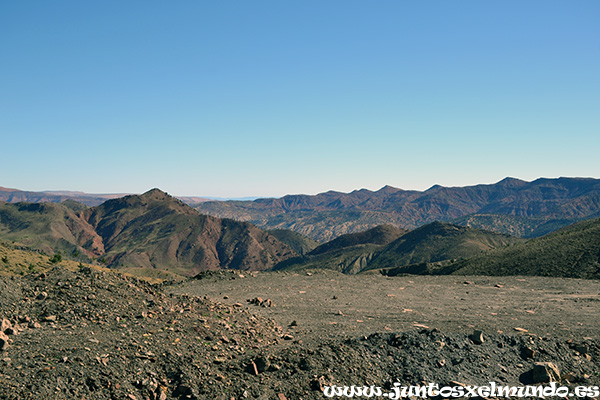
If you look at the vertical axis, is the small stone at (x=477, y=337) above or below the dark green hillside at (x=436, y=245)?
above

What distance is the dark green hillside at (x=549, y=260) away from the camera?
35.5m

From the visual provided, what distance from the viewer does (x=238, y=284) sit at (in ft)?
90.4

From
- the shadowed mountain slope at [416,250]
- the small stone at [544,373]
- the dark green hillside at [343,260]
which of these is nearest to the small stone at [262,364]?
the small stone at [544,373]

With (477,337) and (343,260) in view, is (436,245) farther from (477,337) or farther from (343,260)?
(477,337)

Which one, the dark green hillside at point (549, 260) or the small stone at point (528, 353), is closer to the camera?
the small stone at point (528, 353)

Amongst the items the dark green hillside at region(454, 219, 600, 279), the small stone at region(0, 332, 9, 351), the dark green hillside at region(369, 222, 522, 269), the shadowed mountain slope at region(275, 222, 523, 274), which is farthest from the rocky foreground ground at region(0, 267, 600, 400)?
the dark green hillside at region(369, 222, 522, 269)

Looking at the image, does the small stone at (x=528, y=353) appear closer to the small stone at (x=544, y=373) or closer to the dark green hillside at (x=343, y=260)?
the small stone at (x=544, y=373)

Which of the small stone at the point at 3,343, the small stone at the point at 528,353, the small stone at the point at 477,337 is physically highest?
the small stone at the point at 3,343

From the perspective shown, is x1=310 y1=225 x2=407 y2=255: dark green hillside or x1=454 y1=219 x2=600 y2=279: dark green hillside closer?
x1=454 y1=219 x2=600 y2=279: dark green hillside

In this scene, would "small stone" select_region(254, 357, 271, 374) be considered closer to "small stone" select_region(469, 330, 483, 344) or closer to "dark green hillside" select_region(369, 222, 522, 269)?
"small stone" select_region(469, 330, 483, 344)

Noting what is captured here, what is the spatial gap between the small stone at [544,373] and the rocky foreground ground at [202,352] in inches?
2.0

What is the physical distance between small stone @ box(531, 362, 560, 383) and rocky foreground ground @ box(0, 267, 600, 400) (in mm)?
51

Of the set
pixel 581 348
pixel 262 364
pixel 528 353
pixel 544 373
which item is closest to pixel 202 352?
pixel 262 364

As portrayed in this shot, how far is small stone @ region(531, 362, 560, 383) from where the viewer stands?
39.3 ft
